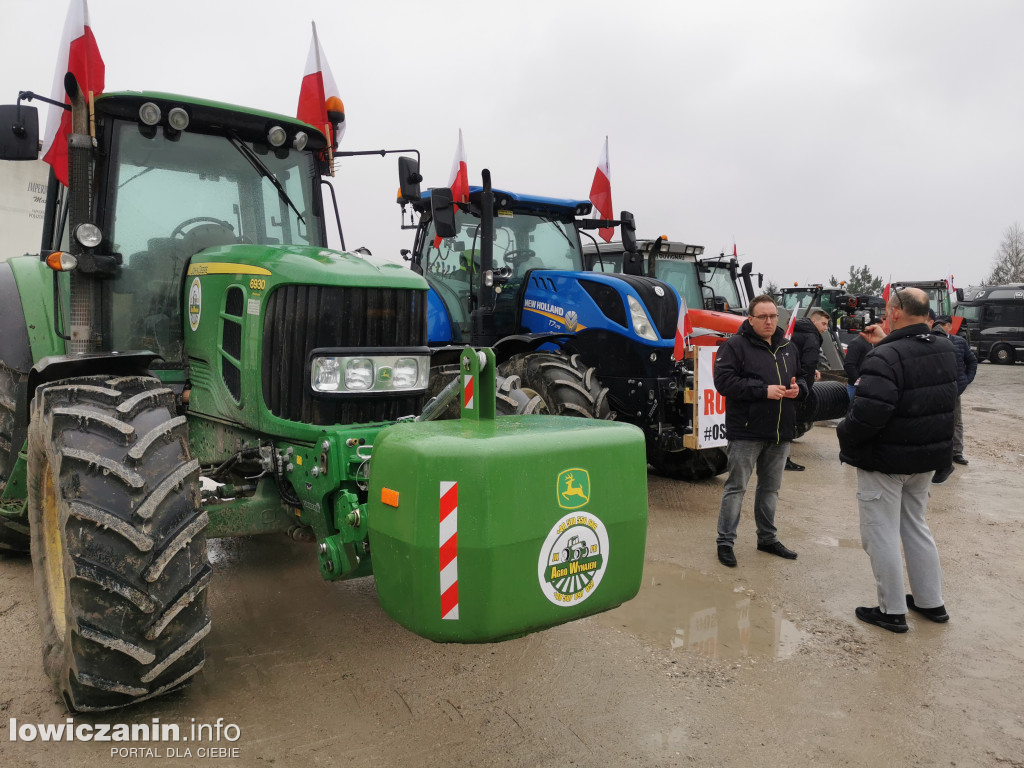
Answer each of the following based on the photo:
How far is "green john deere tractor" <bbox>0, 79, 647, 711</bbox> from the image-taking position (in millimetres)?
2480

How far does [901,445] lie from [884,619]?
92 centimetres

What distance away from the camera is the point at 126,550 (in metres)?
2.65

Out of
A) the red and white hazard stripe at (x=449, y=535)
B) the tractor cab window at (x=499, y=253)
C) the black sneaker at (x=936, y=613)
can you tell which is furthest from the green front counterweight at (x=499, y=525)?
the tractor cab window at (x=499, y=253)

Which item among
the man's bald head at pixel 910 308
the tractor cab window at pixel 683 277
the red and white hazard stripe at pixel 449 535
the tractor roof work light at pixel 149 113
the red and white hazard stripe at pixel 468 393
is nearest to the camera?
the red and white hazard stripe at pixel 449 535

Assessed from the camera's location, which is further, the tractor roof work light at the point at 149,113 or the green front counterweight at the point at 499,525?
the tractor roof work light at the point at 149,113

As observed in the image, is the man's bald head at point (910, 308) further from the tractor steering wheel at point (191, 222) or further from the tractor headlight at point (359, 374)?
the tractor steering wheel at point (191, 222)

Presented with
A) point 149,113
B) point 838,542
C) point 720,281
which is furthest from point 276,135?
point 720,281

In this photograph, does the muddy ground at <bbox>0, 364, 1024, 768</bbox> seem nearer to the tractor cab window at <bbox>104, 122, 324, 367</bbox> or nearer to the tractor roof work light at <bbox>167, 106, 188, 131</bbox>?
the tractor cab window at <bbox>104, 122, 324, 367</bbox>

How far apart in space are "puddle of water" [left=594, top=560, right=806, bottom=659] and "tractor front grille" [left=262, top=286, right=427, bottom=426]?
1.71 metres

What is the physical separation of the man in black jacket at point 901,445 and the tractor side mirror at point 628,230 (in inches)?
147

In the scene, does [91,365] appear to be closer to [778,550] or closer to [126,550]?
[126,550]

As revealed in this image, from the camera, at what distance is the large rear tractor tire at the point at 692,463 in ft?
24.3

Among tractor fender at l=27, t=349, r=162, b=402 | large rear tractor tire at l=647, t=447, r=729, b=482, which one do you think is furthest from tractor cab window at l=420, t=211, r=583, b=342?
tractor fender at l=27, t=349, r=162, b=402

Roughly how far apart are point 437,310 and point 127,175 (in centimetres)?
358
